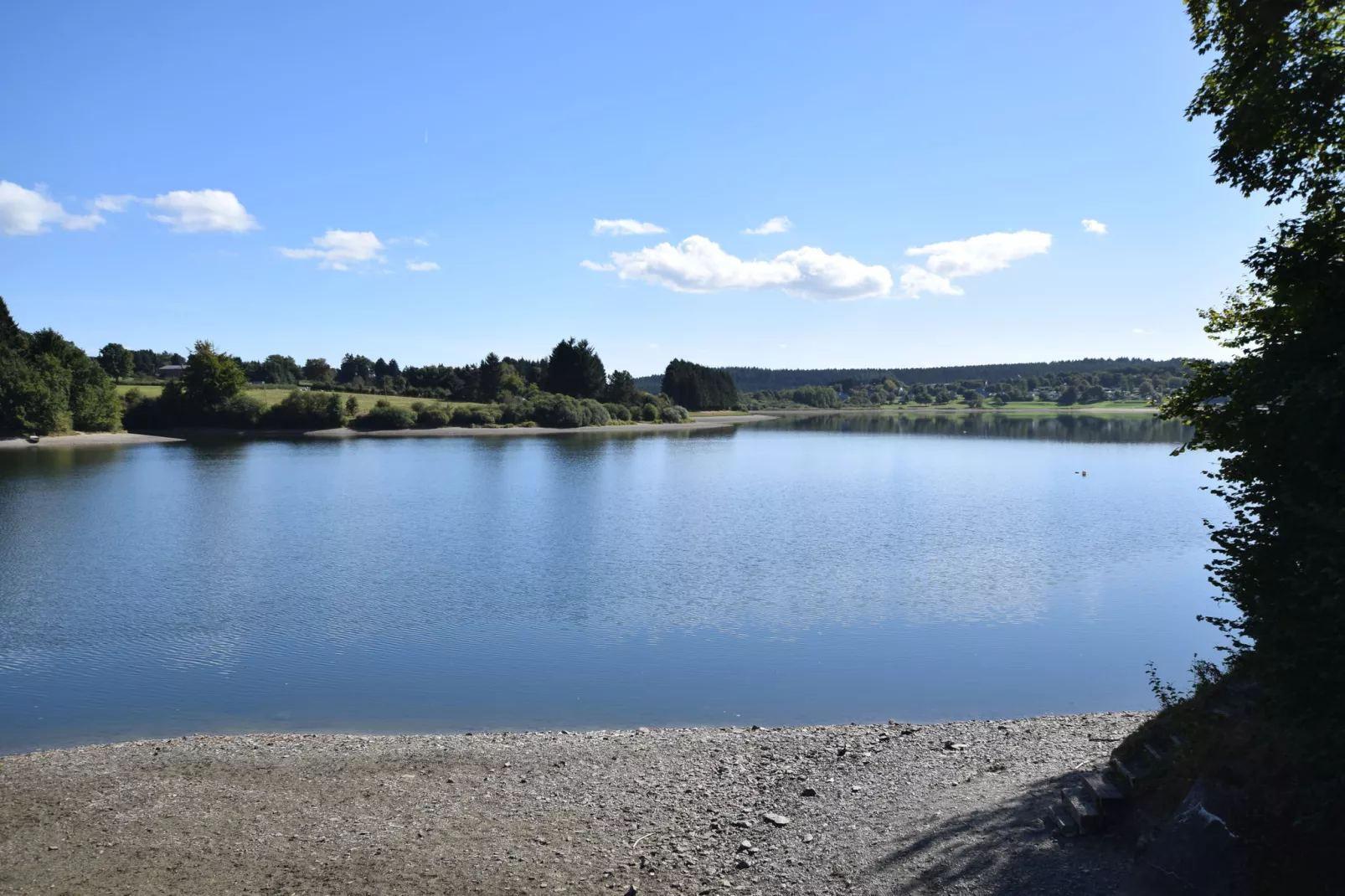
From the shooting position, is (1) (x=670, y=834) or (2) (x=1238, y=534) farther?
(1) (x=670, y=834)

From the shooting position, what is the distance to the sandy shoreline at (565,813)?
23.5 ft

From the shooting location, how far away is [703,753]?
10.6m

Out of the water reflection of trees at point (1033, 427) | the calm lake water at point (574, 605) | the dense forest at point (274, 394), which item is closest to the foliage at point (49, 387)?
the dense forest at point (274, 394)

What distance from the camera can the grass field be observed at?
93375 millimetres

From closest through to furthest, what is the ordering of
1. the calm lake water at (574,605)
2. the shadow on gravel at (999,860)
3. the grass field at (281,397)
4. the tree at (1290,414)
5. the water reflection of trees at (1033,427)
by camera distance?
the tree at (1290,414) → the shadow on gravel at (999,860) → the calm lake water at (574,605) → the grass field at (281,397) → the water reflection of trees at (1033,427)

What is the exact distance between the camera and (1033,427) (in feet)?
403

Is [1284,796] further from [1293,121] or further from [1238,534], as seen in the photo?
[1293,121]

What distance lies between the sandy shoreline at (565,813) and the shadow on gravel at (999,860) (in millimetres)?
20

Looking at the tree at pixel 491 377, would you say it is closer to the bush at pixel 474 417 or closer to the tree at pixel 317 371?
the bush at pixel 474 417

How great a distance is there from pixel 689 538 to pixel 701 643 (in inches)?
500

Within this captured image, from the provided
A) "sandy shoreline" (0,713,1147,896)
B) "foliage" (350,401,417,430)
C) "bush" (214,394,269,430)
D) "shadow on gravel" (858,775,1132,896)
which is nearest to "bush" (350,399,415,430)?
"foliage" (350,401,417,430)

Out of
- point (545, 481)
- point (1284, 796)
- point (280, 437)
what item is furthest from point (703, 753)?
point (280, 437)

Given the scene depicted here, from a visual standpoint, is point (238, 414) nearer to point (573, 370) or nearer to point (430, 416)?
point (430, 416)

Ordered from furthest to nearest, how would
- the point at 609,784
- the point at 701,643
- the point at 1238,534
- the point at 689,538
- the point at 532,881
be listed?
the point at 689,538, the point at 701,643, the point at 609,784, the point at 532,881, the point at 1238,534
